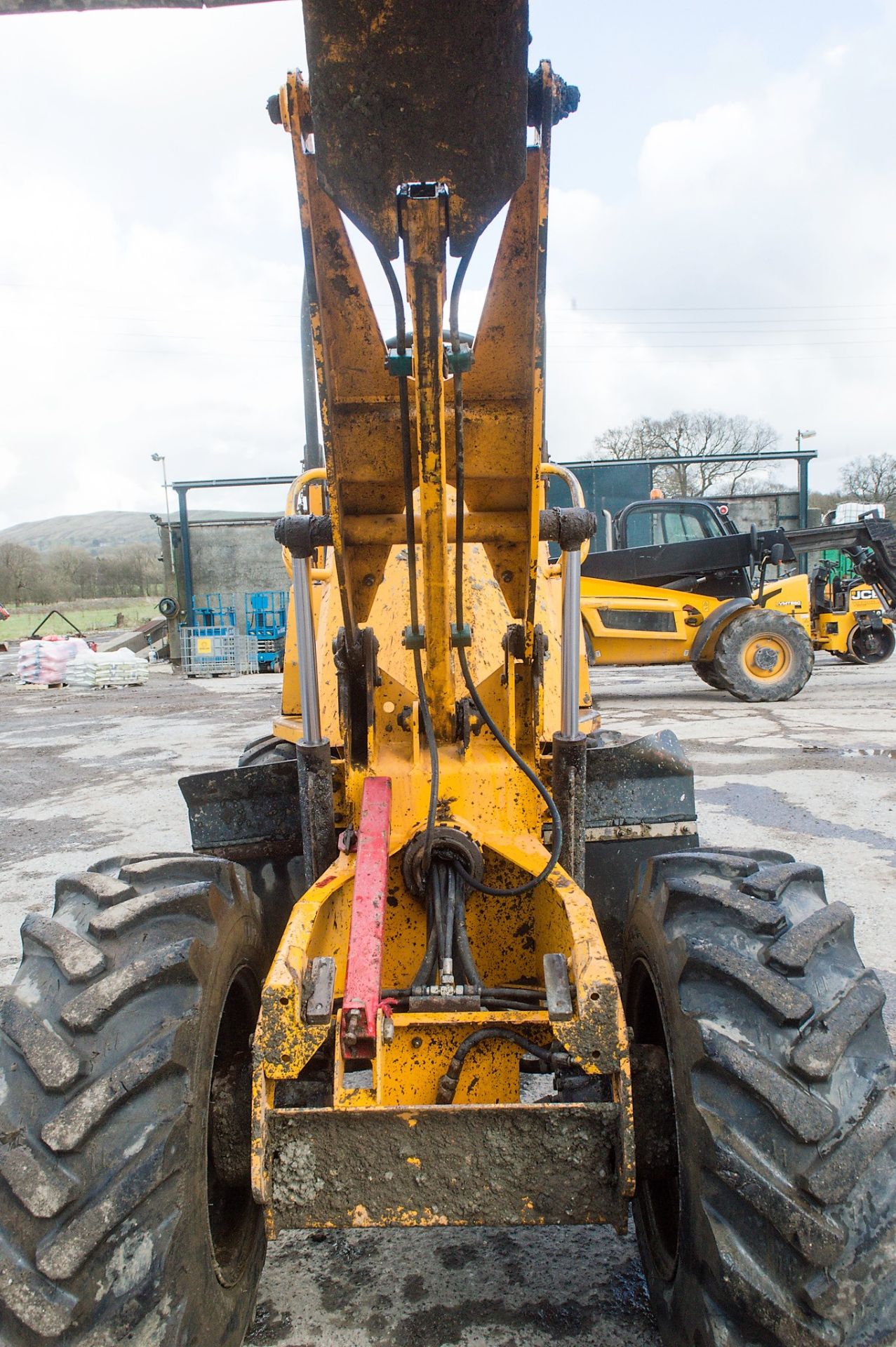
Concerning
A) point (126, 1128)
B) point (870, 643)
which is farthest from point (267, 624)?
point (126, 1128)

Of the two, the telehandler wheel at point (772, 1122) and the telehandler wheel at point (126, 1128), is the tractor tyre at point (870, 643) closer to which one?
the telehandler wheel at point (772, 1122)

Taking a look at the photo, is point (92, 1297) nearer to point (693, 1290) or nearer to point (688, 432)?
point (693, 1290)

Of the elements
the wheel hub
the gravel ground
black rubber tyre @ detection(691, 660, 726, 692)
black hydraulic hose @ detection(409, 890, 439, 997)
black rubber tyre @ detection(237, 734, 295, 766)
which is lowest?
the gravel ground

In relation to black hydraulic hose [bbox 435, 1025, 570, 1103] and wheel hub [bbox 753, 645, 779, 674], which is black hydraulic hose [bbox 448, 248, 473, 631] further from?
wheel hub [bbox 753, 645, 779, 674]

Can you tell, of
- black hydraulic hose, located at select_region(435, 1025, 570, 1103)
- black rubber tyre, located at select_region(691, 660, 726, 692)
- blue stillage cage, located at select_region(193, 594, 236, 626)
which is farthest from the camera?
blue stillage cage, located at select_region(193, 594, 236, 626)

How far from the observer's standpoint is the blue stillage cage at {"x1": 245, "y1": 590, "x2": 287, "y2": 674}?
24188 mm

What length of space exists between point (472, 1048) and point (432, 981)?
22 centimetres

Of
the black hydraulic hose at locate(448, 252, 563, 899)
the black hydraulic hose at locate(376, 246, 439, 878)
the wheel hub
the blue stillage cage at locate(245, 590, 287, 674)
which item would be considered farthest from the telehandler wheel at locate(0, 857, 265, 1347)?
the blue stillage cage at locate(245, 590, 287, 674)

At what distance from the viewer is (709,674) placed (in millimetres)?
13570

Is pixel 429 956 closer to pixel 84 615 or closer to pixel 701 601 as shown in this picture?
pixel 701 601

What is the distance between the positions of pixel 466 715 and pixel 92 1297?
5.05 ft

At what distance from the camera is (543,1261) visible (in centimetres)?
257

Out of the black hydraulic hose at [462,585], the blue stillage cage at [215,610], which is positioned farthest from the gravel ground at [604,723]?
the blue stillage cage at [215,610]

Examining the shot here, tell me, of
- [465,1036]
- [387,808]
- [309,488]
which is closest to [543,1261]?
[465,1036]
